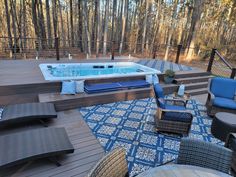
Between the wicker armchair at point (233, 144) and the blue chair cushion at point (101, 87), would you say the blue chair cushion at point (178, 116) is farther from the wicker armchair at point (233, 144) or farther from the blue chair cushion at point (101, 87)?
the blue chair cushion at point (101, 87)

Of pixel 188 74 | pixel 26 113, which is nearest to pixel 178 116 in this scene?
pixel 26 113

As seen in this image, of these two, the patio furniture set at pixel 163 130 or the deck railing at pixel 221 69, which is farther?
the deck railing at pixel 221 69

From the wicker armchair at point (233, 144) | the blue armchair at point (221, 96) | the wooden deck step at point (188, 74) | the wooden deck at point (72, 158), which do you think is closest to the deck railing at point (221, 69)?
the wooden deck step at point (188, 74)

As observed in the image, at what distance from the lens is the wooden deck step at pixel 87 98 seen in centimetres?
366

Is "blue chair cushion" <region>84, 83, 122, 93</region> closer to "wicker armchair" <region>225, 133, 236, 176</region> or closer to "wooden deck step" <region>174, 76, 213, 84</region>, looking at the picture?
"wooden deck step" <region>174, 76, 213, 84</region>

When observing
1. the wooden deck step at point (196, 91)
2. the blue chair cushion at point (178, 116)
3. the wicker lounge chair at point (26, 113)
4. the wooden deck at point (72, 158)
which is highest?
the blue chair cushion at point (178, 116)

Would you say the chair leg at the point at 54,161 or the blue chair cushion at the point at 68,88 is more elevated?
the blue chair cushion at the point at 68,88

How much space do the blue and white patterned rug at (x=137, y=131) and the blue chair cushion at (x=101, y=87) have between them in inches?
15.5

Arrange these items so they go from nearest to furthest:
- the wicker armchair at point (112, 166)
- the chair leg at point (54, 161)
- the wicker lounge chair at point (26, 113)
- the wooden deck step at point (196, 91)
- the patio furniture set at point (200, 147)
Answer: the wicker armchair at point (112, 166) → the patio furniture set at point (200, 147) → the chair leg at point (54, 161) → the wicker lounge chair at point (26, 113) → the wooden deck step at point (196, 91)

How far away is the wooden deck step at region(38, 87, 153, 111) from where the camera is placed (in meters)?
3.66

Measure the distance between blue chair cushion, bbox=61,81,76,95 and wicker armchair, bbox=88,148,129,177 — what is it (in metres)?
2.84

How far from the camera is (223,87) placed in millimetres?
4020

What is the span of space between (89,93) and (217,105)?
2.83 meters

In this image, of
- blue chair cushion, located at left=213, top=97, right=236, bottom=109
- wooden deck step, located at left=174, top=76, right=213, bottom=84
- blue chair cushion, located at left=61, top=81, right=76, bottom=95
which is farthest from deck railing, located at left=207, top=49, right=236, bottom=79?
blue chair cushion, located at left=61, top=81, right=76, bottom=95
